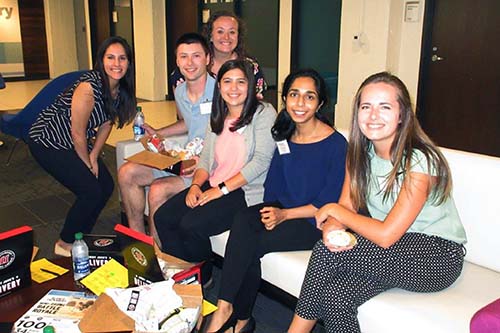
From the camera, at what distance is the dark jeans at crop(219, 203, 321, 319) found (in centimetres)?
206

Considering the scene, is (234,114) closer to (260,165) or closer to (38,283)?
(260,165)

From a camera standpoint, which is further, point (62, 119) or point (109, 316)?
point (62, 119)

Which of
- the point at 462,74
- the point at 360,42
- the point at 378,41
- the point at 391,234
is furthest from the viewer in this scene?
the point at 360,42

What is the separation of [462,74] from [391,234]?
12.2 ft

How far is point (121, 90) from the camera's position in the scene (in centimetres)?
290

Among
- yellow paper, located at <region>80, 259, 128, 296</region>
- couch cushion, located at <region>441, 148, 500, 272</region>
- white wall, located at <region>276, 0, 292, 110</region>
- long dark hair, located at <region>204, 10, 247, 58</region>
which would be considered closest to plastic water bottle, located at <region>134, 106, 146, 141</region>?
long dark hair, located at <region>204, 10, 247, 58</region>

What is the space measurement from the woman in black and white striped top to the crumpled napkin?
1352mm

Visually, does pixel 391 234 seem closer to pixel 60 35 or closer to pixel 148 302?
pixel 148 302

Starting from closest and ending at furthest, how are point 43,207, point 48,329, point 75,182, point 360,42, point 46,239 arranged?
1. point 48,329
2. point 75,182
3. point 46,239
4. point 43,207
5. point 360,42

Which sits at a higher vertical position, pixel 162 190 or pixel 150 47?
pixel 150 47

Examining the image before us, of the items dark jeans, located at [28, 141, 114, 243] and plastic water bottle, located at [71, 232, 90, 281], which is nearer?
plastic water bottle, located at [71, 232, 90, 281]

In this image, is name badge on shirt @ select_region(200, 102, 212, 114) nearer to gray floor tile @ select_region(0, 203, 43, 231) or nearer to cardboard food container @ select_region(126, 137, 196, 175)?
cardboard food container @ select_region(126, 137, 196, 175)

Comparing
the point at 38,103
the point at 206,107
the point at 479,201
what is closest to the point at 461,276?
the point at 479,201

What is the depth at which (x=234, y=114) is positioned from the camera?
2.56 meters
